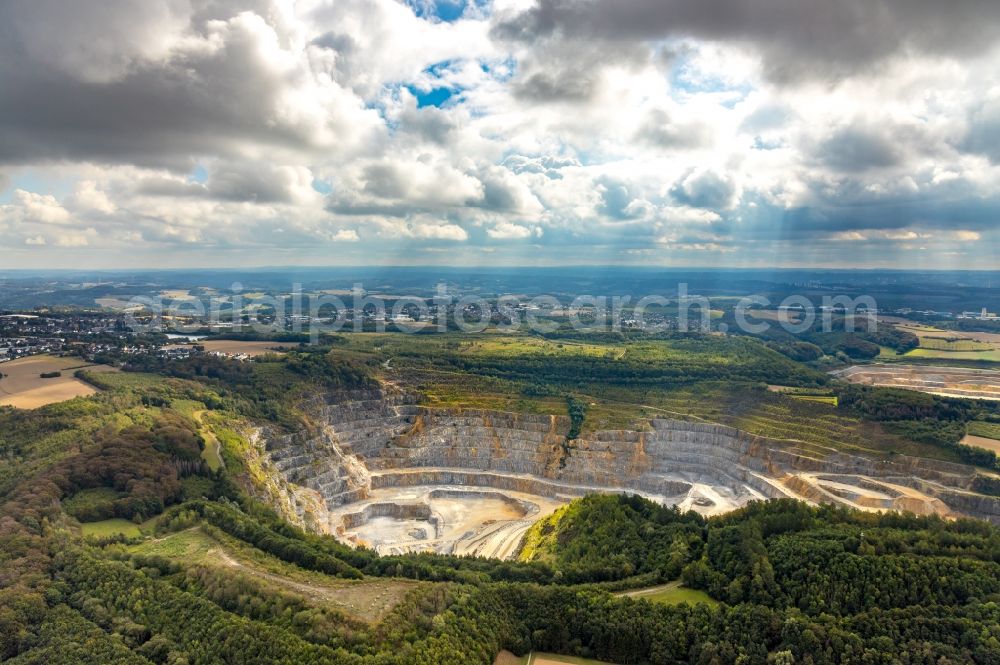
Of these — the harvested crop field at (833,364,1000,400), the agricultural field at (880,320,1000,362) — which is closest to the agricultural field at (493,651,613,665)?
the harvested crop field at (833,364,1000,400)

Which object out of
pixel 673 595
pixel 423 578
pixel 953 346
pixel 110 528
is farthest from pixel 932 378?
pixel 110 528

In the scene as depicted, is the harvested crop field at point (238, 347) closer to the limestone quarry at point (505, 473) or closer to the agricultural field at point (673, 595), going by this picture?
the limestone quarry at point (505, 473)

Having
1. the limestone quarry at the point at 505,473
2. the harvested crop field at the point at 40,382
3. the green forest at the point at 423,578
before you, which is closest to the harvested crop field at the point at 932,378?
the green forest at the point at 423,578

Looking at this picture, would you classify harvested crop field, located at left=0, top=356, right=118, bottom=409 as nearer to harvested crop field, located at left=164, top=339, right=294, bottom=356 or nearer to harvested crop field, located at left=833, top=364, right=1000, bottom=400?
harvested crop field, located at left=164, top=339, right=294, bottom=356

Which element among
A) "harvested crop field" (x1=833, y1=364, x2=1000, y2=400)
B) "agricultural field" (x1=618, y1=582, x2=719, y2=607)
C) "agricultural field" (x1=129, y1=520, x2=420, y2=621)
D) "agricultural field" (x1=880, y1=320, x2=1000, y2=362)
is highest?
"agricultural field" (x1=880, y1=320, x2=1000, y2=362)

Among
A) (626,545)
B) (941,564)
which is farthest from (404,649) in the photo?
(941,564)

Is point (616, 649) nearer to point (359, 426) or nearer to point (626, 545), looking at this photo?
point (626, 545)

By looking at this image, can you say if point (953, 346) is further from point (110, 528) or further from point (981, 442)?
point (110, 528)
